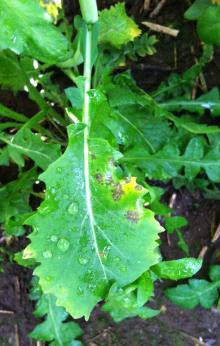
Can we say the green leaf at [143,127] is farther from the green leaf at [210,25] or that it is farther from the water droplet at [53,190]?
the water droplet at [53,190]

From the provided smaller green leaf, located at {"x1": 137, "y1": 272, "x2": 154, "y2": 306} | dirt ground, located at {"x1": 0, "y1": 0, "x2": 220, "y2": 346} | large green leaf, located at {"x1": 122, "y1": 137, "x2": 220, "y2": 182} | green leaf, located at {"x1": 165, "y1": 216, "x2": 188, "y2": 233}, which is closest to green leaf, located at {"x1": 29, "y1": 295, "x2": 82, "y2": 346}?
Result: dirt ground, located at {"x1": 0, "y1": 0, "x2": 220, "y2": 346}

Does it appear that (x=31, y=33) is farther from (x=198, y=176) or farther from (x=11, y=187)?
(x=198, y=176)

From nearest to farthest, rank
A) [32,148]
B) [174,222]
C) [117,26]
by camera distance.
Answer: [32,148], [117,26], [174,222]

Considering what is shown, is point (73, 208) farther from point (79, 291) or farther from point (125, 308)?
point (125, 308)

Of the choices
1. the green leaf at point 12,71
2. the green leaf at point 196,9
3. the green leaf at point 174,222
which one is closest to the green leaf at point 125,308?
the green leaf at point 174,222

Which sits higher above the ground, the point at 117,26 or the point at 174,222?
the point at 117,26

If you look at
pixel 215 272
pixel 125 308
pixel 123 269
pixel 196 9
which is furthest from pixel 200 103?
pixel 123 269
